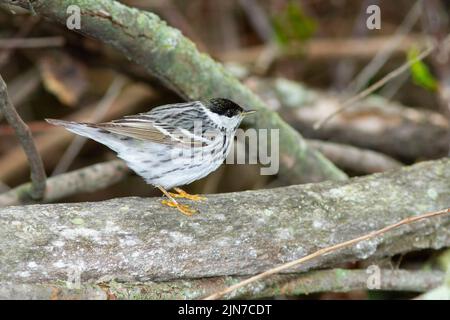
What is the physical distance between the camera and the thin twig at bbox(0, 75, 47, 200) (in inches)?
146

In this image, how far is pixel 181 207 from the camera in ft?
12.2

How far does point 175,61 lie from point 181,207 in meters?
1.14

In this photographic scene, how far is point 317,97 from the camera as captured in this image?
22.7ft

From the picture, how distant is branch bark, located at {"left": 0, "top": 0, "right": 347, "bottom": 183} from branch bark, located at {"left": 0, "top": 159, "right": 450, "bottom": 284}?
3.06 feet

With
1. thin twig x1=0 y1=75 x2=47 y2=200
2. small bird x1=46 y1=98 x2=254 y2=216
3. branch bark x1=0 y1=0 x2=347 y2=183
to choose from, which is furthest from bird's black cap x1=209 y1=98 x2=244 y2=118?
thin twig x1=0 y1=75 x2=47 y2=200

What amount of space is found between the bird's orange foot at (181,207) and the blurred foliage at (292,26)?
11.5 feet

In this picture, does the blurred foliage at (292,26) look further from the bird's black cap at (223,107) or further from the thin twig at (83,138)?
the bird's black cap at (223,107)

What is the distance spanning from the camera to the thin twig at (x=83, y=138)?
6.59 meters

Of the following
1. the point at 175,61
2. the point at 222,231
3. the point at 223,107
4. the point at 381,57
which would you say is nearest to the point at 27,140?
the point at 175,61

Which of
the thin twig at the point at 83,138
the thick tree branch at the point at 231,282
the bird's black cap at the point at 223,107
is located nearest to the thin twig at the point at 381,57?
the thin twig at the point at 83,138

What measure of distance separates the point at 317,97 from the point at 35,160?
3.44 m

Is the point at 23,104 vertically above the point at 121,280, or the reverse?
the point at 23,104

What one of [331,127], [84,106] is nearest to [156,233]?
[331,127]
